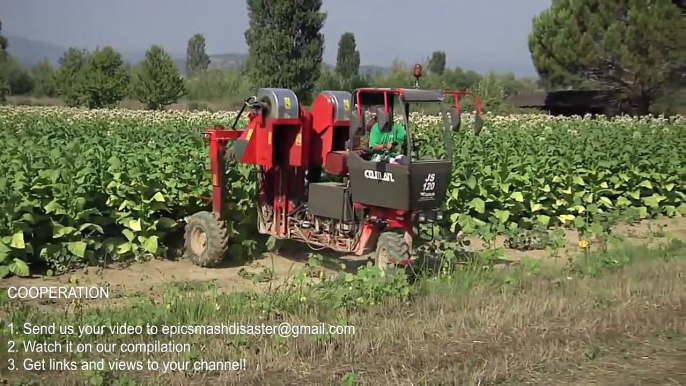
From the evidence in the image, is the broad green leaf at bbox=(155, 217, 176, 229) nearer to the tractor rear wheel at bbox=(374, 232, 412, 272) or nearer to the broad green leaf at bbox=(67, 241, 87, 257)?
the broad green leaf at bbox=(67, 241, 87, 257)

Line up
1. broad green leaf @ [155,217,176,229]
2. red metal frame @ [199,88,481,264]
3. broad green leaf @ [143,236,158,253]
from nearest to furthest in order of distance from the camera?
red metal frame @ [199,88,481,264]
broad green leaf @ [143,236,158,253]
broad green leaf @ [155,217,176,229]

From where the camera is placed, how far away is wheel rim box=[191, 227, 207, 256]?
1069 cm

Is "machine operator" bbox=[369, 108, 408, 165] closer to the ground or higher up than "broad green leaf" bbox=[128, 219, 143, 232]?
higher up

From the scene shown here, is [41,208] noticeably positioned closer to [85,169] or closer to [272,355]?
[85,169]

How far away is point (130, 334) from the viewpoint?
242 inches

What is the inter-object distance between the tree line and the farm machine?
17.5 m

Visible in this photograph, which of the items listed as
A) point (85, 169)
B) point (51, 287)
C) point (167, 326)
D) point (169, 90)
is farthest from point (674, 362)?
point (169, 90)

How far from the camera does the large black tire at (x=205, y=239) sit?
10406 mm

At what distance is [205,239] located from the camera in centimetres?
1063

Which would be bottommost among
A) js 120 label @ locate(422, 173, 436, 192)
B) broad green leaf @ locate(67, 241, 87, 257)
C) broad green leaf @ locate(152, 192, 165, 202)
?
broad green leaf @ locate(67, 241, 87, 257)

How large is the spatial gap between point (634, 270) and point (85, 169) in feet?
22.8

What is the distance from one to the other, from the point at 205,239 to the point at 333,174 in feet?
6.62

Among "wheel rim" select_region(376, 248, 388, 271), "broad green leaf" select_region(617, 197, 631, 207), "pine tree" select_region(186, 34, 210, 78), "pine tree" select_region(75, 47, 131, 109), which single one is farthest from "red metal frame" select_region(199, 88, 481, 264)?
"pine tree" select_region(186, 34, 210, 78)

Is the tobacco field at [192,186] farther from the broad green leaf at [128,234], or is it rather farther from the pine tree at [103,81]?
the pine tree at [103,81]
